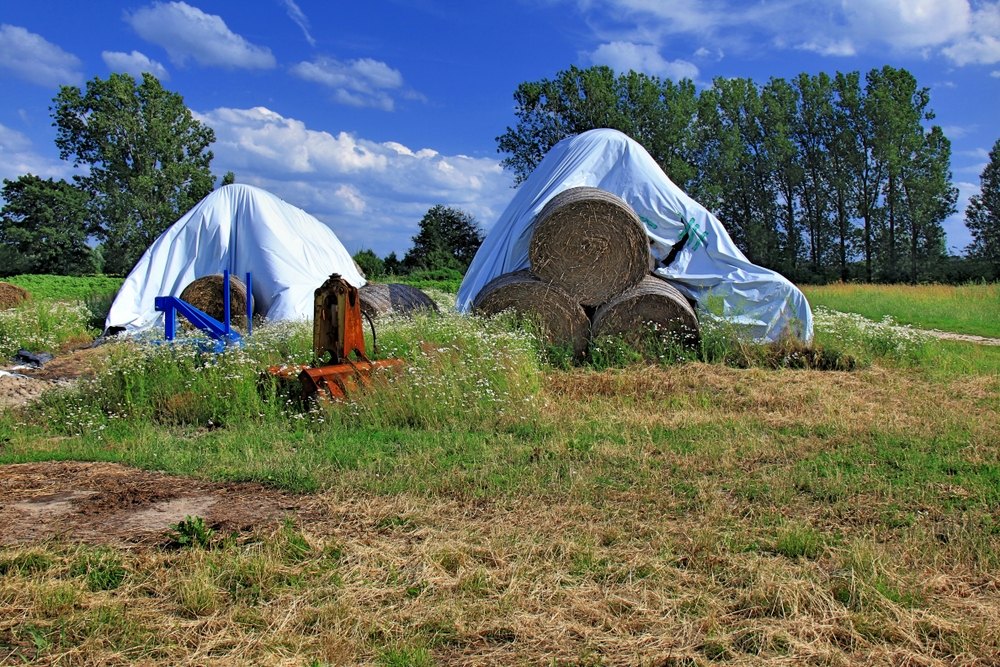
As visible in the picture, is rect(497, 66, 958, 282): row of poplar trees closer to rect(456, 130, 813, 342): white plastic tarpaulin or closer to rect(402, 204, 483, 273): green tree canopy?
rect(402, 204, 483, 273): green tree canopy

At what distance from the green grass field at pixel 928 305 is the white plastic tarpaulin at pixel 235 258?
455 inches

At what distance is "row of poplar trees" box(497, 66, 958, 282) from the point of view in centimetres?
3703

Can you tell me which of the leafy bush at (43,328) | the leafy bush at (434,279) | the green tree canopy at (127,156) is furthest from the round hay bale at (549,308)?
the green tree canopy at (127,156)

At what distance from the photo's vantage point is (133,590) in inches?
128

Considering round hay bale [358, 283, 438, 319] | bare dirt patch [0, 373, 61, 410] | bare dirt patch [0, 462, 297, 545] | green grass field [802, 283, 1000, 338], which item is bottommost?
bare dirt patch [0, 462, 297, 545]

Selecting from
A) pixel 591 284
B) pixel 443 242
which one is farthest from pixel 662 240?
pixel 443 242

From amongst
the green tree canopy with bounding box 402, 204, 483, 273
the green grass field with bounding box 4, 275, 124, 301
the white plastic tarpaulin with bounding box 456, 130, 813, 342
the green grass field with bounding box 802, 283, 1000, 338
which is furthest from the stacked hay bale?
the green tree canopy with bounding box 402, 204, 483, 273

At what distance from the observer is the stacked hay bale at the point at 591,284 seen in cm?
914

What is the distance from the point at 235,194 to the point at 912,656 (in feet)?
49.9

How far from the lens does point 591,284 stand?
9.37 metres

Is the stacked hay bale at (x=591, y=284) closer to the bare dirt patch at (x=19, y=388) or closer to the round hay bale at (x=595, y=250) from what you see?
the round hay bale at (x=595, y=250)

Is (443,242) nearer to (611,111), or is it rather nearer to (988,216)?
(611,111)

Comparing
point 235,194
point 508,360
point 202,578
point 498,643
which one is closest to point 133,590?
point 202,578

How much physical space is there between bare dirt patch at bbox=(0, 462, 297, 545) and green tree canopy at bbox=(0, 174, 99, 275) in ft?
121
